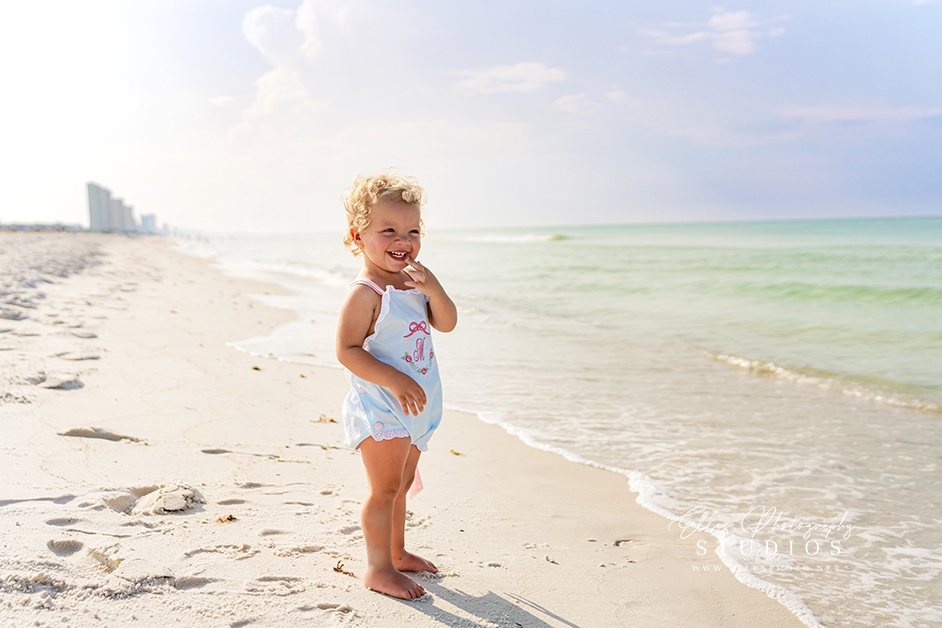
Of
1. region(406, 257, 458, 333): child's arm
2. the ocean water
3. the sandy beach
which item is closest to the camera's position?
the sandy beach

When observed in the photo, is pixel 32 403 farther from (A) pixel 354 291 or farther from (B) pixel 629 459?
(B) pixel 629 459

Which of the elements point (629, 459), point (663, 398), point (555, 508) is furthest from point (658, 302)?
point (555, 508)

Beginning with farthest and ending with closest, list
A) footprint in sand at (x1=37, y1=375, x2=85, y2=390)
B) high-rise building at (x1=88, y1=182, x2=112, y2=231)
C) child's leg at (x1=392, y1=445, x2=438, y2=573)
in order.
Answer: high-rise building at (x1=88, y1=182, x2=112, y2=231), footprint in sand at (x1=37, y1=375, x2=85, y2=390), child's leg at (x1=392, y1=445, x2=438, y2=573)

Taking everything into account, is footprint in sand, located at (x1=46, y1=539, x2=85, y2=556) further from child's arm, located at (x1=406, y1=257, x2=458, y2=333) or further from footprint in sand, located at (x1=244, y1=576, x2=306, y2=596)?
child's arm, located at (x1=406, y1=257, x2=458, y2=333)

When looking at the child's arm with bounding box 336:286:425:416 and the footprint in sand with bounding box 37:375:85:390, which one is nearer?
the child's arm with bounding box 336:286:425:416

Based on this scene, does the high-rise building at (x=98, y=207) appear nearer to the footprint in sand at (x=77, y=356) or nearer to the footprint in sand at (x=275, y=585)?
the footprint in sand at (x=77, y=356)

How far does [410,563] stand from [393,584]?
0.66ft

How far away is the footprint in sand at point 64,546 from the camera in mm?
1981

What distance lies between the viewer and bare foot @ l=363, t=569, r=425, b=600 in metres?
2.04

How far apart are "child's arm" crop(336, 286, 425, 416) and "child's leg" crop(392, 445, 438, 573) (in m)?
0.30

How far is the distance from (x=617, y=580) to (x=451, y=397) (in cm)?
316

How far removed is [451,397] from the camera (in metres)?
5.45

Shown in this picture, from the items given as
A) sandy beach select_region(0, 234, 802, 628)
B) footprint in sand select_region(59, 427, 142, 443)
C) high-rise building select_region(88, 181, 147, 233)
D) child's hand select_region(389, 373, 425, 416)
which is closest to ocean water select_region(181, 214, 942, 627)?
sandy beach select_region(0, 234, 802, 628)

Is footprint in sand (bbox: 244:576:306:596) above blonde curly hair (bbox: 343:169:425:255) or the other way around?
the other way around
